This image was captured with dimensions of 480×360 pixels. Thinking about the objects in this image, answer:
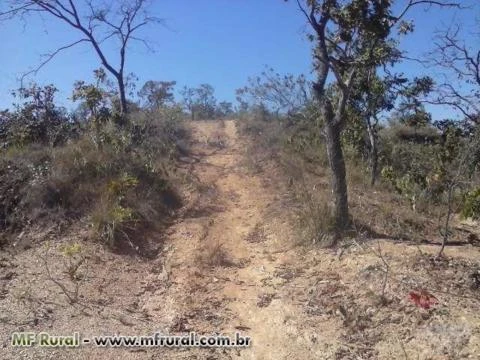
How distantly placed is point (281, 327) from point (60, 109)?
1029 centimetres

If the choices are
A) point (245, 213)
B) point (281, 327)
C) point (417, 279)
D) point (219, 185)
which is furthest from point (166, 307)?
point (219, 185)

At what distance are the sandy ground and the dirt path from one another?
0.02 m

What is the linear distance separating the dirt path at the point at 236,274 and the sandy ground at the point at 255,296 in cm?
2

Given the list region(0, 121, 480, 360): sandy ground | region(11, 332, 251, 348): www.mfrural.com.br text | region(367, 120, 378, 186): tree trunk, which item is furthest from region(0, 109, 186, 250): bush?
region(367, 120, 378, 186): tree trunk

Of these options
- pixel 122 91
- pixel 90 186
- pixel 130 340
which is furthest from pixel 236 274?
pixel 122 91

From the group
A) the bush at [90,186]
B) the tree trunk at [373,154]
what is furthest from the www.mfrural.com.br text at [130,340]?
the tree trunk at [373,154]

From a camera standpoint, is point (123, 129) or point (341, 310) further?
point (123, 129)

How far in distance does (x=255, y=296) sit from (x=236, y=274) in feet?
2.61

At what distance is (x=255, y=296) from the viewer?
6918mm

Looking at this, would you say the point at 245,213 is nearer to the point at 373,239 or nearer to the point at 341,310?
the point at 373,239

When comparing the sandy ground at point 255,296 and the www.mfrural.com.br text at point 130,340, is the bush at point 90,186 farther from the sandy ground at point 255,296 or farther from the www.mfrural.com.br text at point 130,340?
the www.mfrural.com.br text at point 130,340

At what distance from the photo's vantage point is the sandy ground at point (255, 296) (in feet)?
17.6

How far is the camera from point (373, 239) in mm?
7816

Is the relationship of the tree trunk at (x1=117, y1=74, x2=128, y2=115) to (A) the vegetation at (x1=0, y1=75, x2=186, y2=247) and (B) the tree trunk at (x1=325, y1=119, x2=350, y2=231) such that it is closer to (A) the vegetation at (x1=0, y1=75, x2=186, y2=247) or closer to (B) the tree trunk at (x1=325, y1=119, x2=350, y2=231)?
(A) the vegetation at (x1=0, y1=75, x2=186, y2=247)
